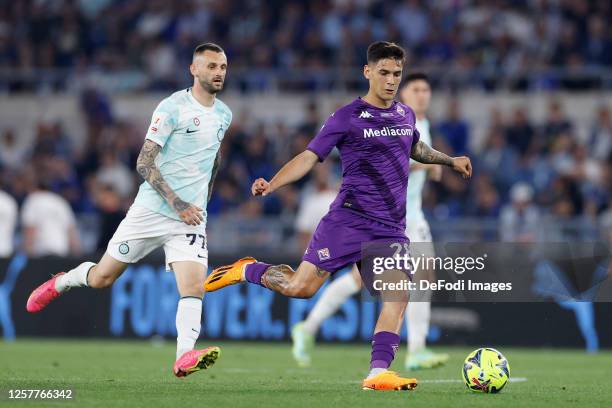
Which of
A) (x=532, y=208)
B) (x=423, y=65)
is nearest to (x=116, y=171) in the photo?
(x=423, y=65)

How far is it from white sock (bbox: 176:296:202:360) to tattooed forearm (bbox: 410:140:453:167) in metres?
2.03

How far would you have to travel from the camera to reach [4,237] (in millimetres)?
17859

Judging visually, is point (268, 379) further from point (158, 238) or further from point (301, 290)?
point (158, 238)

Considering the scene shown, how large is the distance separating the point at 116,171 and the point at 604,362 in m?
10.6

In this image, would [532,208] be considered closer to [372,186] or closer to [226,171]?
[226,171]

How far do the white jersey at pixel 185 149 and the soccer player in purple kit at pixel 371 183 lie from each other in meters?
1.00

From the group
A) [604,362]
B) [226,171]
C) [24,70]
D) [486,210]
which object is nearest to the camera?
[604,362]

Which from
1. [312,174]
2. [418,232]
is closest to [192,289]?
[418,232]

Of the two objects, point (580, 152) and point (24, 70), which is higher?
point (24, 70)

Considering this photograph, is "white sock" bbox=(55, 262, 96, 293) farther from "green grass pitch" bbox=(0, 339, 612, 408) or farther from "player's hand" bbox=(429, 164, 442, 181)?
"player's hand" bbox=(429, 164, 442, 181)

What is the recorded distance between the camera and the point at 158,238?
1002cm

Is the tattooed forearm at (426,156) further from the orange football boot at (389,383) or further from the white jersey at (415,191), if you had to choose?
the white jersey at (415,191)

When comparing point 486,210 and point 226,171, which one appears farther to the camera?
point 226,171

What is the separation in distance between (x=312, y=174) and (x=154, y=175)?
35.5 ft
